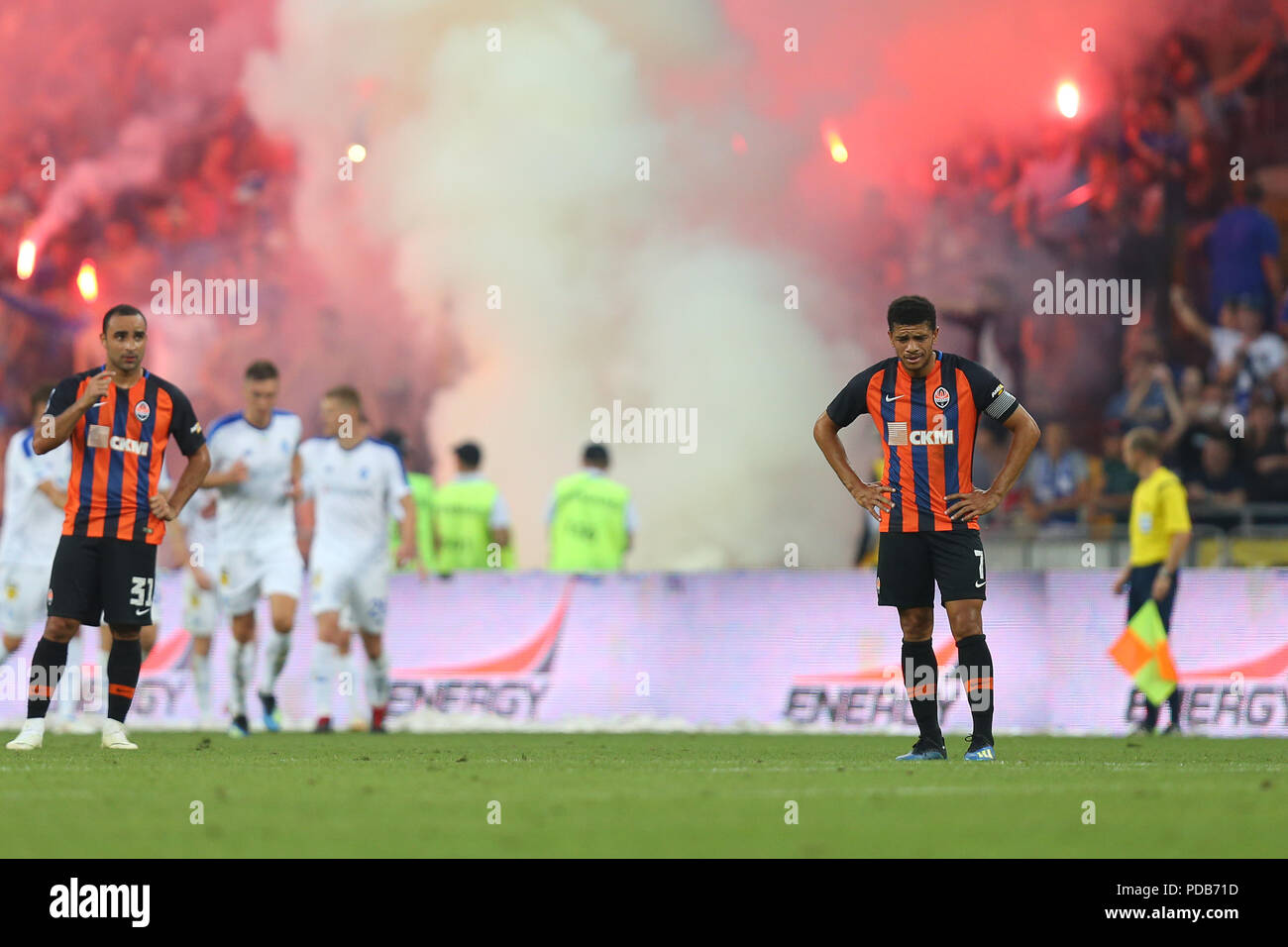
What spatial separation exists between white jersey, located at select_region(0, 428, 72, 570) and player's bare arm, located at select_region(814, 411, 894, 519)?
6157mm

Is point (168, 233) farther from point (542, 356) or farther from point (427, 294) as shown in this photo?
point (542, 356)

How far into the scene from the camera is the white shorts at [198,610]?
13102mm

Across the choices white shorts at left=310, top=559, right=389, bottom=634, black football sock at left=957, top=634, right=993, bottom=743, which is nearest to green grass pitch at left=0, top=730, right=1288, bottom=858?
black football sock at left=957, top=634, right=993, bottom=743

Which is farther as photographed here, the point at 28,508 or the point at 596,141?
the point at 596,141

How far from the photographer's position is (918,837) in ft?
17.6

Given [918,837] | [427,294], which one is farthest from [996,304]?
[918,837]

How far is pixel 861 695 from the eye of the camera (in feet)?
41.9

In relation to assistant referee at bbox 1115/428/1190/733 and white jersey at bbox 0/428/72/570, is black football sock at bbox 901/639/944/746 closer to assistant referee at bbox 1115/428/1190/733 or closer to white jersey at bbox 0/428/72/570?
assistant referee at bbox 1115/428/1190/733

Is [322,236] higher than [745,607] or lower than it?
higher

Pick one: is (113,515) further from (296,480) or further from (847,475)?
(847,475)

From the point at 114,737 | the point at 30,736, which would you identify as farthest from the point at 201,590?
the point at 30,736
